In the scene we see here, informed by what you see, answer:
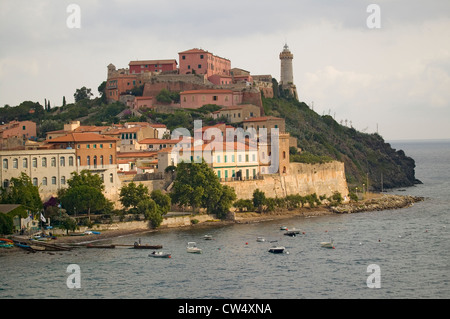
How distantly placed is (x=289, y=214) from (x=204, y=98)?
30703 mm

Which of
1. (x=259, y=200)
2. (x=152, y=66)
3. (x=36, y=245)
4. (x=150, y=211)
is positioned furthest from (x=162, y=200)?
(x=152, y=66)

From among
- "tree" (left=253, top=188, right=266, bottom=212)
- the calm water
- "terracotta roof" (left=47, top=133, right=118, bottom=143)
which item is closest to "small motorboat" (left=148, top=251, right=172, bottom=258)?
the calm water

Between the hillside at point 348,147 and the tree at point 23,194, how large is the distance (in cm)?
4124

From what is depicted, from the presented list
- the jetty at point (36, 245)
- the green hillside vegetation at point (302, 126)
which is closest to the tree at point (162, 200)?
the jetty at point (36, 245)

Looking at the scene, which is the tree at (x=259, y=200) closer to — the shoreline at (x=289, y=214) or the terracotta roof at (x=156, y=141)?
the shoreline at (x=289, y=214)

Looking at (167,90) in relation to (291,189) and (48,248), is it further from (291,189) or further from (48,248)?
(48,248)

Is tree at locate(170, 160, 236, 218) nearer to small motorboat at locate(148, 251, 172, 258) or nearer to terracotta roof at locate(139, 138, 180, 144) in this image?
terracotta roof at locate(139, 138, 180, 144)

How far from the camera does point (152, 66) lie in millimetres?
112125

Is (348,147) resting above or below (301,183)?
above

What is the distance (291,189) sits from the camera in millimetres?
81250

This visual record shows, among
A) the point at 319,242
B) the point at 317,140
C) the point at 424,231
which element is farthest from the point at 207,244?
the point at 317,140

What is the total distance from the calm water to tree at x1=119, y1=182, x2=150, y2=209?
366 centimetres

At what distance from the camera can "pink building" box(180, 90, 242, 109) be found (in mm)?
103875

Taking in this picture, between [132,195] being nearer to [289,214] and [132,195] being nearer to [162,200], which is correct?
[162,200]
